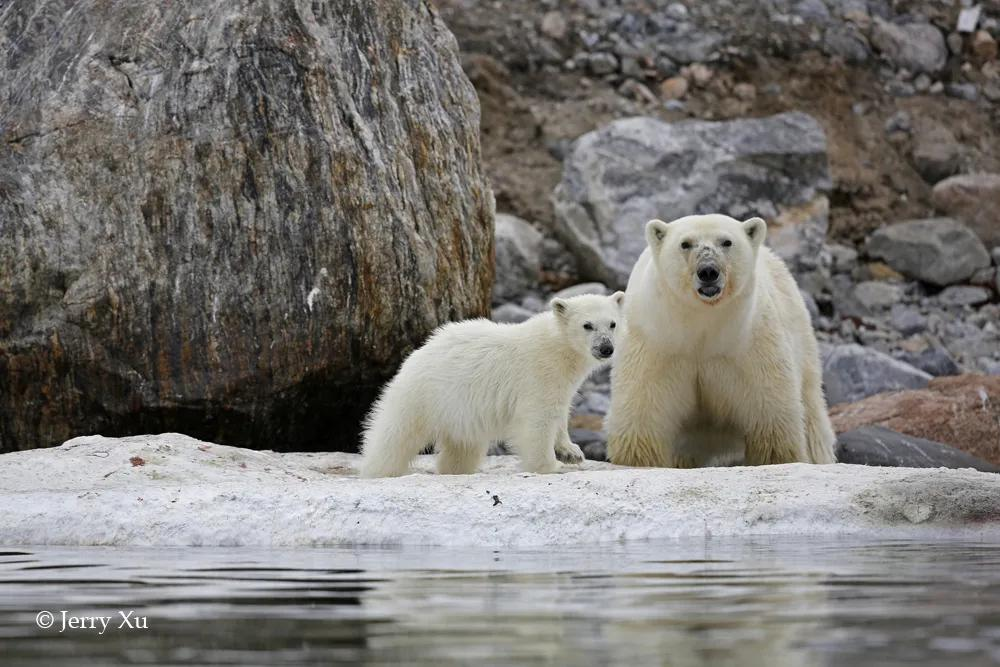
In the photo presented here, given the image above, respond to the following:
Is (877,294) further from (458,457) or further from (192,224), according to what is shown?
(192,224)

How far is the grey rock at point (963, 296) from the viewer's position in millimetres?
15883

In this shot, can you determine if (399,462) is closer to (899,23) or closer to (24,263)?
(24,263)

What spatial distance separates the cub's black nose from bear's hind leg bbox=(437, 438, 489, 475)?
52.3 inches

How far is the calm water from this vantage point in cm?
288

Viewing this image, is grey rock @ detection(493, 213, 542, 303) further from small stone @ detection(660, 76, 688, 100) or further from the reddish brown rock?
the reddish brown rock

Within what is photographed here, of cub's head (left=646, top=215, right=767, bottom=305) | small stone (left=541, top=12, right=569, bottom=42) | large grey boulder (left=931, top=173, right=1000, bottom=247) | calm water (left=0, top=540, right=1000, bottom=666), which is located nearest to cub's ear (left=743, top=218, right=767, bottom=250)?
cub's head (left=646, top=215, right=767, bottom=305)

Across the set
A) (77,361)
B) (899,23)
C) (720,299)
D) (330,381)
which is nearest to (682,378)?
(720,299)

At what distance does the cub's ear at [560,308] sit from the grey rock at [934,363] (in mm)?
6674

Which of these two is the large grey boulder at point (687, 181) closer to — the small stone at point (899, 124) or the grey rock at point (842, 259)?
the grey rock at point (842, 259)

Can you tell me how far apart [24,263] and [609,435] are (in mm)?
3179

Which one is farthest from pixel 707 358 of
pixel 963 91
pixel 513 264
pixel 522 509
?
pixel 963 91

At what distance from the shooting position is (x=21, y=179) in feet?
24.8

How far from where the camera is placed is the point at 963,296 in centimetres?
1593

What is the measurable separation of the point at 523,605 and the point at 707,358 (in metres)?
3.70
